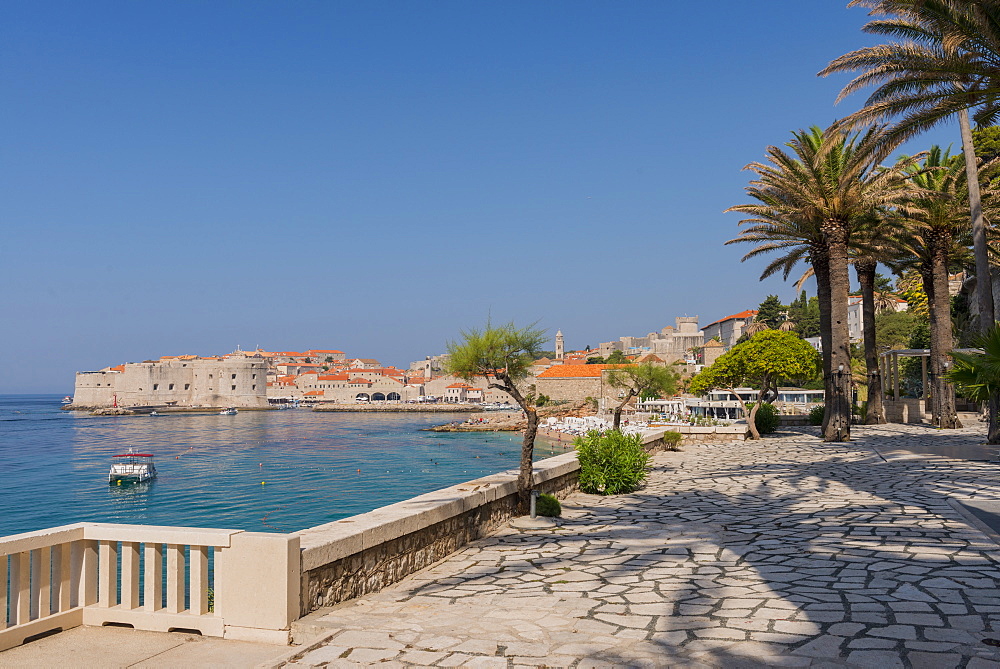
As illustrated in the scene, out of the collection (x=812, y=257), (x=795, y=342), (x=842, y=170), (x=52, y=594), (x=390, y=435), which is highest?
(x=842, y=170)

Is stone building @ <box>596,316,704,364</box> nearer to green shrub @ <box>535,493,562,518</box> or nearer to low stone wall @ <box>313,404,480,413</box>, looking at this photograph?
low stone wall @ <box>313,404,480,413</box>

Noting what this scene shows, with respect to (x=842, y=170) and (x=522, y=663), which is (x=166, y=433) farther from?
(x=522, y=663)

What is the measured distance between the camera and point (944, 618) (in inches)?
172

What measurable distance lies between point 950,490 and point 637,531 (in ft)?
17.1

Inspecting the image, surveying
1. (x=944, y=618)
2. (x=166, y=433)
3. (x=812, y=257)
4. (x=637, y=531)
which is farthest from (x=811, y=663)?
(x=166, y=433)

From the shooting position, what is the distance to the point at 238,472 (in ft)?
131

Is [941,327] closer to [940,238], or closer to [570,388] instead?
[940,238]

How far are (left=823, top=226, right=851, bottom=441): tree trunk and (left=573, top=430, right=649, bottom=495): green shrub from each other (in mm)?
9774

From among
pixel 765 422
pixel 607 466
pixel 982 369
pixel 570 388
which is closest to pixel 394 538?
pixel 607 466

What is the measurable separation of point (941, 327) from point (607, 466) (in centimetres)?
1411

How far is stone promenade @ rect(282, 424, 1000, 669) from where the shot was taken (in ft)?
13.1

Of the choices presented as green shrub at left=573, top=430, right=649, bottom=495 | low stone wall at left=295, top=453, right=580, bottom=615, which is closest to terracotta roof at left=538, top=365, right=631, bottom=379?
green shrub at left=573, top=430, right=649, bottom=495

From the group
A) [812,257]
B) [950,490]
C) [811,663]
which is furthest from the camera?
[812,257]

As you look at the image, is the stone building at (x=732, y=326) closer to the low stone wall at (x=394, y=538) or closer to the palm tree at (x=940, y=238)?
the palm tree at (x=940, y=238)
